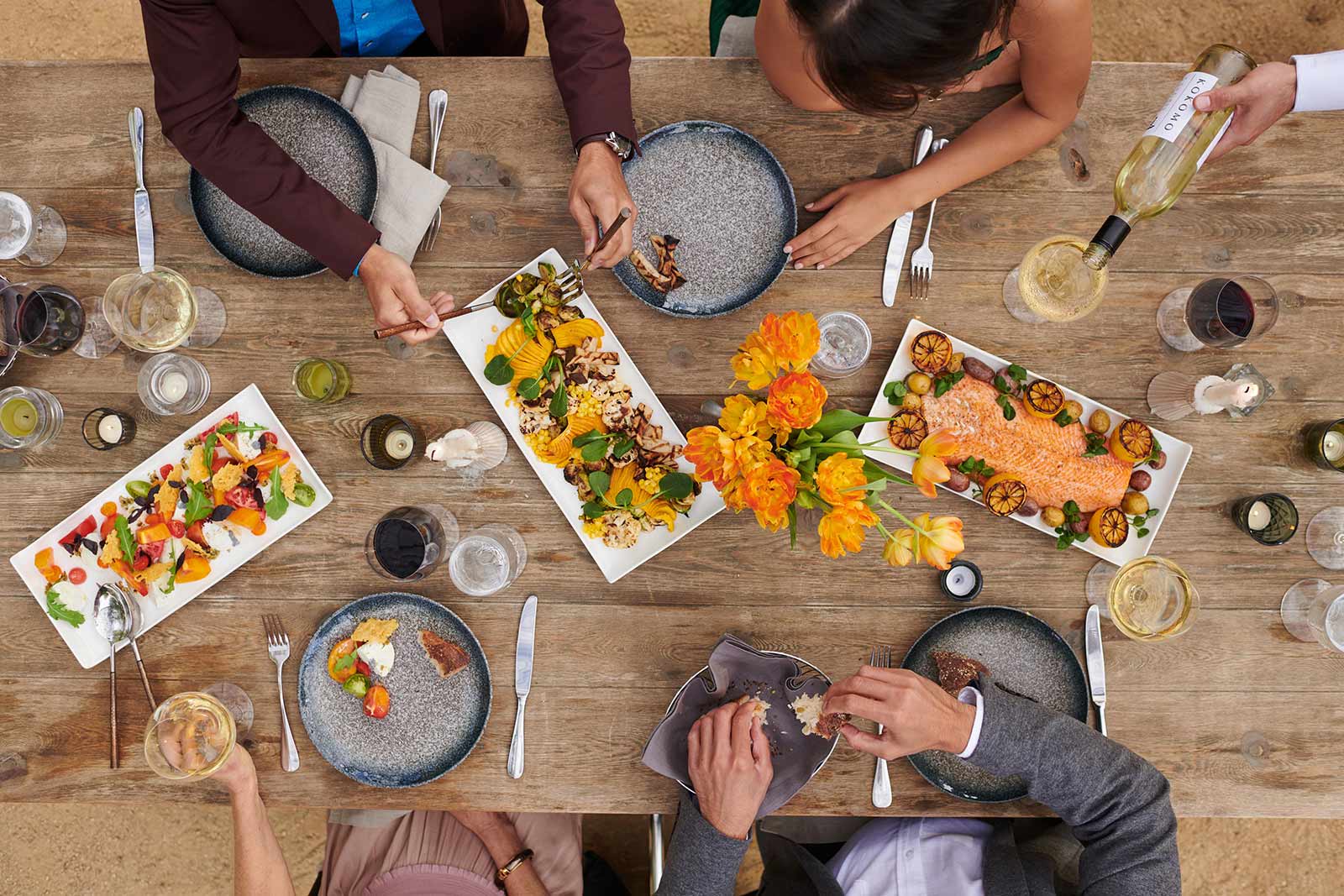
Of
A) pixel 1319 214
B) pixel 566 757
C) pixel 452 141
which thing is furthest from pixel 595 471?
pixel 1319 214

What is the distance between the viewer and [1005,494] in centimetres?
125

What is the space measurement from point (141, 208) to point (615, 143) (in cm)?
78

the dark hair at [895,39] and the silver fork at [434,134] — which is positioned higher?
the dark hair at [895,39]

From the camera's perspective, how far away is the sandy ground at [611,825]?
7.52 ft

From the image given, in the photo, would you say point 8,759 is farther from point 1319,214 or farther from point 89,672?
point 1319,214

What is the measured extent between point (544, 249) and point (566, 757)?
831mm

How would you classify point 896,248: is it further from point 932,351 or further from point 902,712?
point 902,712

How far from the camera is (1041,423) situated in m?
1.27

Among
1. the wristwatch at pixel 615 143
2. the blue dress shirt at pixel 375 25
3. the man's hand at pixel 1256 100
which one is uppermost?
the man's hand at pixel 1256 100

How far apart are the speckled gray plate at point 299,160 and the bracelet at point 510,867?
3.93ft

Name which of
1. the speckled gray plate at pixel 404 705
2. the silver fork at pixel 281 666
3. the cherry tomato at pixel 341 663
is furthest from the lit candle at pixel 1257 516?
the silver fork at pixel 281 666

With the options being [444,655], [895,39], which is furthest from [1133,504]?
[444,655]

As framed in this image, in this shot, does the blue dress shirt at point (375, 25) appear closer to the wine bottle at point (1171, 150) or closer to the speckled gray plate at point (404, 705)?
the speckled gray plate at point (404, 705)

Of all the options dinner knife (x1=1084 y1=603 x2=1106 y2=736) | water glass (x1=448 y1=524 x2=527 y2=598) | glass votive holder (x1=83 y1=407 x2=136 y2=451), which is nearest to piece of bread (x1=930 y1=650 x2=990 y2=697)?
dinner knife (x1=1084 y1=603 x2=1106 y2=736)
